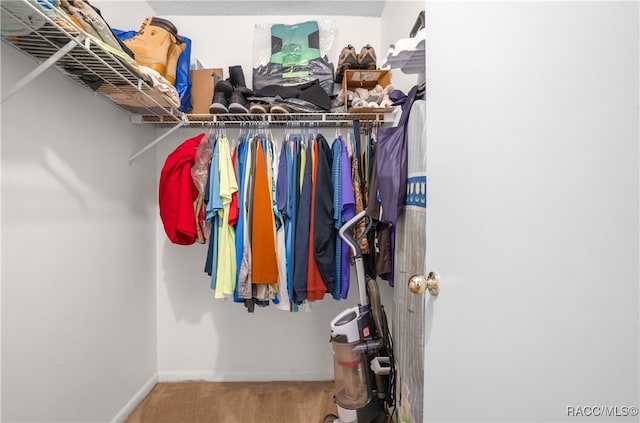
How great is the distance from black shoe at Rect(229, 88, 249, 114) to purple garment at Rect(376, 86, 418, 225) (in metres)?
0.87

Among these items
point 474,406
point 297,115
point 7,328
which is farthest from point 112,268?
point 474,406

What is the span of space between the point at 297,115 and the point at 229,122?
1.53ft

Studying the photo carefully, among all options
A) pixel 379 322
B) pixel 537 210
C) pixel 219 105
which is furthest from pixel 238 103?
pixel 537 210

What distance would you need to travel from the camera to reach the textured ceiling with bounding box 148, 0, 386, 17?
2.06 meters

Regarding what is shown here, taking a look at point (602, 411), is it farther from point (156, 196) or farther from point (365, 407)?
point (156, 196)

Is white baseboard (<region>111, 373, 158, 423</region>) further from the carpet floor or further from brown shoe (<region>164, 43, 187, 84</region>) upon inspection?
brown shoe (<region>164, 43, 187, 84</region>)

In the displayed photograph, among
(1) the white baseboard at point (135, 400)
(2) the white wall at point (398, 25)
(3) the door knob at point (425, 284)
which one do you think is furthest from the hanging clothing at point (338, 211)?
(1) the white baseboard at point (135, 400)

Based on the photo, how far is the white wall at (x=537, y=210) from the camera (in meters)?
0.36

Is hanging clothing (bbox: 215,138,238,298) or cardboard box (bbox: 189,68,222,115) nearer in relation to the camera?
hanging clothing (bbox: 215,138,238,298)

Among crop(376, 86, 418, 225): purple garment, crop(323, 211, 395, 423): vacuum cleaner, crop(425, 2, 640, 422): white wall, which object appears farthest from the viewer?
crop(323, 211, 395, 423): vacuum cleaner

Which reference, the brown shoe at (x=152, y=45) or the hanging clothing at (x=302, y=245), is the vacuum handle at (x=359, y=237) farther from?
the brown shoe at (x=152, y=45)

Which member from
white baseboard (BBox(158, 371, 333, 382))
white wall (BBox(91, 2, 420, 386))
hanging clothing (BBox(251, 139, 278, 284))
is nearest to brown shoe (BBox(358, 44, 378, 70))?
white wall (BBox(91, 2, 420, 386))

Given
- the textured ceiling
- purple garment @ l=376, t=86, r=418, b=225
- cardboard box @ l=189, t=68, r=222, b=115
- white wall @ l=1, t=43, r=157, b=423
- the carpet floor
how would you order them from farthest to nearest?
the textured ceiling < cardboard box @ l=189, t=68, r=222, b=115 < the carpet floor < purple garment @ l=376, t=86, r=418, b=225 < white wall @ l=1, t=43, r=157, b=423

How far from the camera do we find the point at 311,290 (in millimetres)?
1676
